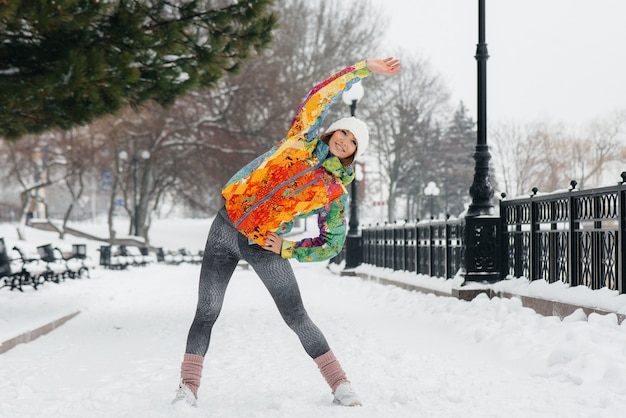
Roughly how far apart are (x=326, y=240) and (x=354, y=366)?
2263mm

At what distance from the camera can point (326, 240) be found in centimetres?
475

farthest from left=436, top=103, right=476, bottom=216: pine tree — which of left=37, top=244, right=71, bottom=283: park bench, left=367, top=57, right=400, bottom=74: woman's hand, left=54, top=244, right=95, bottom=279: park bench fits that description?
left=367, top=57, right=400, bottom=74: woman's hand

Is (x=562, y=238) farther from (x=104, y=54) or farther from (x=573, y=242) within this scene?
(x=104, y=54)

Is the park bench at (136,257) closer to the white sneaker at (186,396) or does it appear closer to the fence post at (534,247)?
the fence post at (534,247)

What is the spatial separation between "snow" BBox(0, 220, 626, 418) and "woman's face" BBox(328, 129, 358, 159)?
1503mm

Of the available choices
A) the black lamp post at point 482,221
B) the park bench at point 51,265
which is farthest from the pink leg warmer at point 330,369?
the park bench at point 51,265

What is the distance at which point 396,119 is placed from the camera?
53.1 metres

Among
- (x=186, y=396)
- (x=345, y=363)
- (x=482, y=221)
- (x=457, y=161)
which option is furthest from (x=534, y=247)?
(x=457, y=161)

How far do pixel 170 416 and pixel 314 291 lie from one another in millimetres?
12837

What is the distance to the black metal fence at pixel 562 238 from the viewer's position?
7848 millimetres

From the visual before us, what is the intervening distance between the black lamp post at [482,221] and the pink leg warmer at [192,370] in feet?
22.6

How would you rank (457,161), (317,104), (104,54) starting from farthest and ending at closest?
(457,161), (104,54), (317,104)

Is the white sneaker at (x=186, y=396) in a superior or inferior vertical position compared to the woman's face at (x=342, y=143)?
inferior

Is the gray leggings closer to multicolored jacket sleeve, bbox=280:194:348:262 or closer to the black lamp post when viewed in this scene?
multicolored jacket sleeve, bbox=280:194:348:262
